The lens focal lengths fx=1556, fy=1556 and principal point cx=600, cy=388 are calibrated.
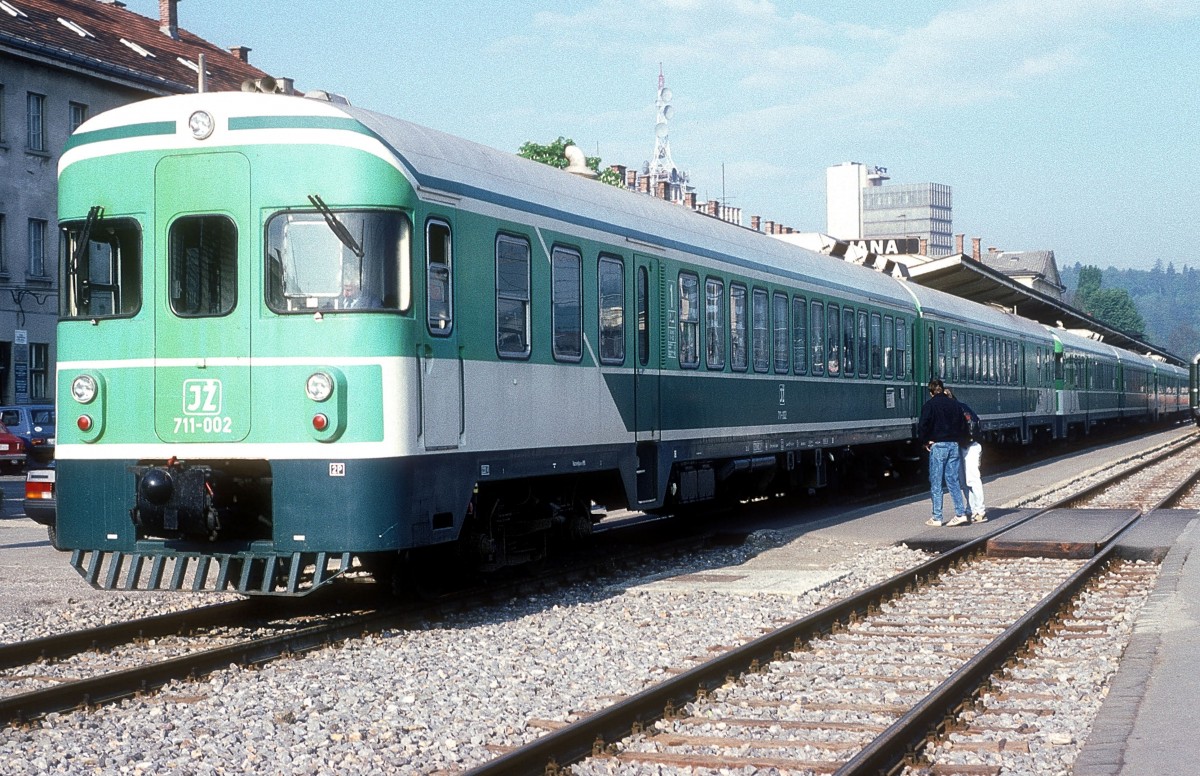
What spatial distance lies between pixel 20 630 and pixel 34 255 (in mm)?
31906

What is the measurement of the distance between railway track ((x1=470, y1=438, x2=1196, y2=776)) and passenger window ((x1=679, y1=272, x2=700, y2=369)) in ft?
10.9

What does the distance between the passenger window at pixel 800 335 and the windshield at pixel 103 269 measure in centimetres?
972

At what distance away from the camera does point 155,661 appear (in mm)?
9211

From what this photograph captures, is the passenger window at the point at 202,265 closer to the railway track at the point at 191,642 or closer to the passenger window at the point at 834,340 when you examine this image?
the railway track at the point at 191,642

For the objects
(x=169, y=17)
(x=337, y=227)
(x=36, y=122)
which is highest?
(x=169, y=17)

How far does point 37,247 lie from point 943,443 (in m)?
29.4

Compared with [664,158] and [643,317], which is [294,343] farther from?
[664,158]

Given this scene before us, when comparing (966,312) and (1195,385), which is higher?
(966,312)

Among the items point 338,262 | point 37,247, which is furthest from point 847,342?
point 37,247

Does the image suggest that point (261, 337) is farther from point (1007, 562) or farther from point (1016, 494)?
point (1016, 494)

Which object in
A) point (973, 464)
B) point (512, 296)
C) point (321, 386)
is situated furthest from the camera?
point (973, 464)

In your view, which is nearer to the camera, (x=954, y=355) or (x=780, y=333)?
(x=780, y=333)

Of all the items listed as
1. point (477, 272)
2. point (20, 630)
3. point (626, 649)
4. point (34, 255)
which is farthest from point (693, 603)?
point (34, 255)

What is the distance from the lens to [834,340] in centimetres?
2038
